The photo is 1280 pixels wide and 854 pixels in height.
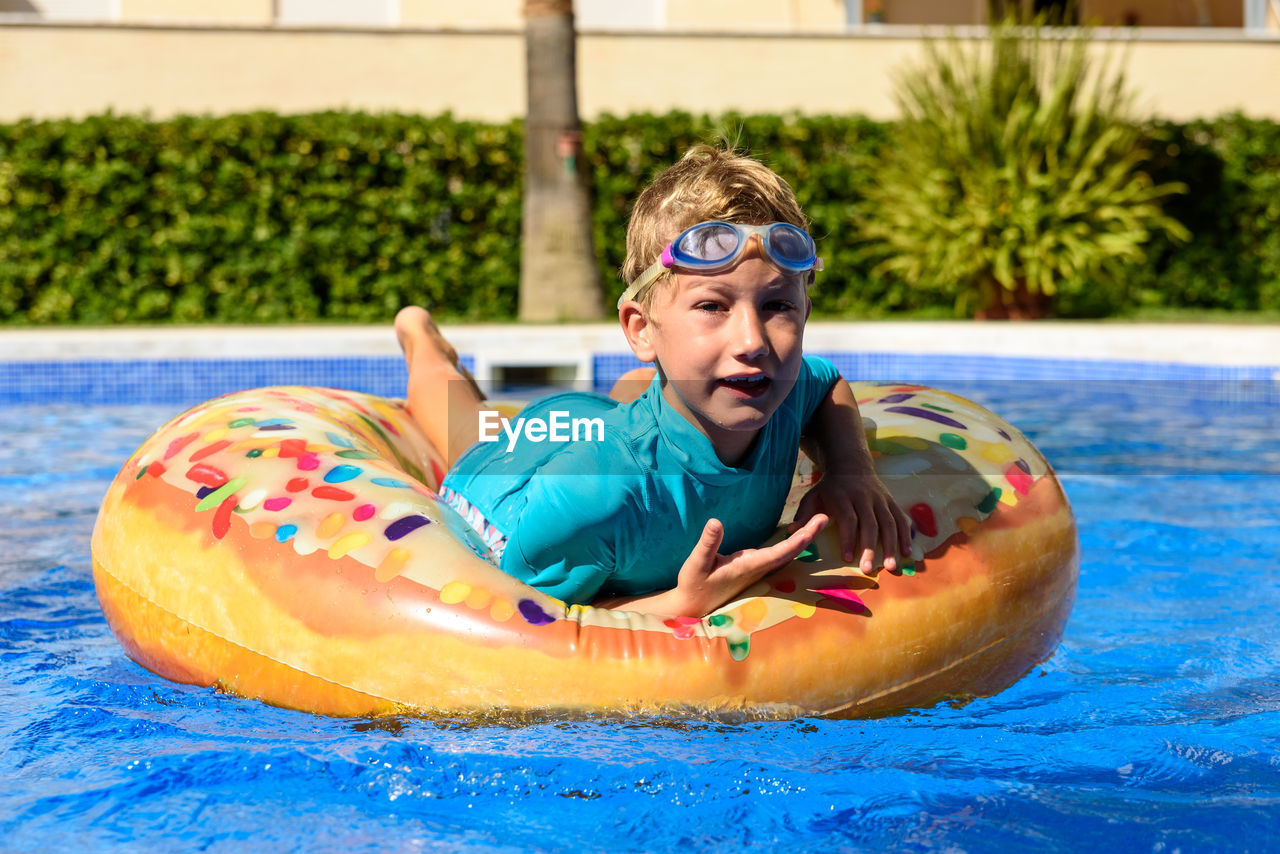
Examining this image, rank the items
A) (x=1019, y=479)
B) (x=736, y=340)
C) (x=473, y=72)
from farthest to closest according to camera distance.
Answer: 1. (x=473, y=72)
2. (x=1019, y=479)
3. (x=736, y=340)

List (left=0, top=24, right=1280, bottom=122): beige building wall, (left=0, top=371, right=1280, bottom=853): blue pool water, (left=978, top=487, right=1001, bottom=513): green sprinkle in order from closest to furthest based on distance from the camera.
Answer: (left=0, top=371, right=1280, bottom=853): blue pool water, (left=978, top=487, right=1001, bottom=513): green sprinkle, (left=0, top=24, right=1280, bottom=122): beige building wall

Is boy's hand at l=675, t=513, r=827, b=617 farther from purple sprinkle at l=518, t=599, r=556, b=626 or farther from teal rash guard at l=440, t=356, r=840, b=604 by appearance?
purple sprinkle at l=518, t=599, r=556, b=626

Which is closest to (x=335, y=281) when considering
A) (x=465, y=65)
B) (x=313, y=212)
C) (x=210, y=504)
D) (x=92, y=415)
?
(x=313, y=212)

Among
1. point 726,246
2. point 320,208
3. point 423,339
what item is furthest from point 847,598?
point 320,208

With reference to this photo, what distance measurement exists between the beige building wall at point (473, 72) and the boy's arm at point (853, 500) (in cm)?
1098

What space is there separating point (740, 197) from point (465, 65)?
38.3ft

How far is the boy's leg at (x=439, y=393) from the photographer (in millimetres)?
3977

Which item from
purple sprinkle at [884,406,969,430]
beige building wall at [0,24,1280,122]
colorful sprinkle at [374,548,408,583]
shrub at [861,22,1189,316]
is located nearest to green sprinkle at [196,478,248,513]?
colorful sprinkle at [374,548,408,583]

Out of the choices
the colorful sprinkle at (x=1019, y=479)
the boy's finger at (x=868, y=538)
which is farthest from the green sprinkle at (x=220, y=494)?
the colorful sprinkle at (x=1019, y=479)

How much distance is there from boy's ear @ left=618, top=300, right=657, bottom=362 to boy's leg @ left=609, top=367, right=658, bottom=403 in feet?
2.05

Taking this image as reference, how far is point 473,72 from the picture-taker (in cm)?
1349

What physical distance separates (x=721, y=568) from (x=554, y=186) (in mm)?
8767

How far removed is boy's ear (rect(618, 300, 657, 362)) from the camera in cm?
254

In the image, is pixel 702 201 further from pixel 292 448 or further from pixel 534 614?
pixel 292 448
